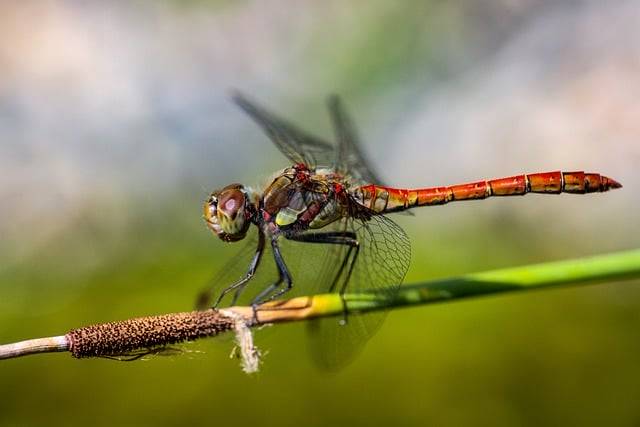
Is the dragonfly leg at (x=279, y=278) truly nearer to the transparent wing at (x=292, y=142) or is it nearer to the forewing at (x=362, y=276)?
the forewing at (x=362, y=276)

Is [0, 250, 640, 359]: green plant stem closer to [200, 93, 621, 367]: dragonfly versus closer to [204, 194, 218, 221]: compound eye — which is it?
[200, 93, 621, 367]: dragonfly

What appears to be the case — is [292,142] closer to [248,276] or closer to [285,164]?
[248,276]

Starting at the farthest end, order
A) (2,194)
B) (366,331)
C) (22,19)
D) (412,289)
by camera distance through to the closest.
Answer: (22,19) → (2,194) → (366,331) → (412,289)

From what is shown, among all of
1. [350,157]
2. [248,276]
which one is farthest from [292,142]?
[248,276]

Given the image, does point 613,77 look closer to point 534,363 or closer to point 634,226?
point 634,226

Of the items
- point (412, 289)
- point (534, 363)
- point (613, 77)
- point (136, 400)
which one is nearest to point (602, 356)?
point (534, 363)

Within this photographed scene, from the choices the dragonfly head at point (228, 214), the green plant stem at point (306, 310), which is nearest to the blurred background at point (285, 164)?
the green plant stem at point (306, 310)
